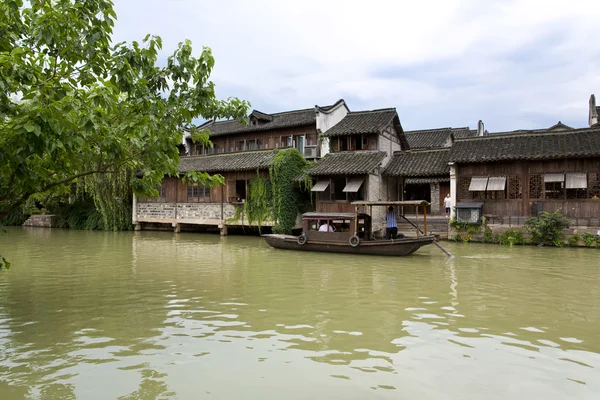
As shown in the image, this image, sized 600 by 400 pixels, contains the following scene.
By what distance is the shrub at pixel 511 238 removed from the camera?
16.9 m

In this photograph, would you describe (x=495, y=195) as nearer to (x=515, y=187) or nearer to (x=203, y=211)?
(x=515, y=187)

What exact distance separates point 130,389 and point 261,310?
3042 millimetres

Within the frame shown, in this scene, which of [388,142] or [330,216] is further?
[388,142]

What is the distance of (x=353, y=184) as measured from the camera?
769 inches

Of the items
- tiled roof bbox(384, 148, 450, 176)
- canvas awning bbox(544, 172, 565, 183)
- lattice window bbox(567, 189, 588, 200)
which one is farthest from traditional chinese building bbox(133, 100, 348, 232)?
lattice window bbox(567, 189, 588, 200)

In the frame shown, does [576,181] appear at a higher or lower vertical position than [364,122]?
lower

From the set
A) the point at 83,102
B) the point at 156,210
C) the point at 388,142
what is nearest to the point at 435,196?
the point at 388,142

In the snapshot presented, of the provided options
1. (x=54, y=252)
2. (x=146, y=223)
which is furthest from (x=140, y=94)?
(x=146, y=223)

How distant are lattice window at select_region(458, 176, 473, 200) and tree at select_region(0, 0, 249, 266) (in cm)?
1430

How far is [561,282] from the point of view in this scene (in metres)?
9.48

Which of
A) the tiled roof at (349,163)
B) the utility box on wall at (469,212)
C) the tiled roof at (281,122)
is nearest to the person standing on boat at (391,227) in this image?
the tiled roof at (349,163)

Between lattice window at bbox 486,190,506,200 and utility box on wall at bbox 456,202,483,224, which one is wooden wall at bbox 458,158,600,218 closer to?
lattice window at bbox 486,190,506,200

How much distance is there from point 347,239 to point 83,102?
10610 millimetres

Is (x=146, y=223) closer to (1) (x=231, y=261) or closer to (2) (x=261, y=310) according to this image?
(1) (x=231, y=261)
